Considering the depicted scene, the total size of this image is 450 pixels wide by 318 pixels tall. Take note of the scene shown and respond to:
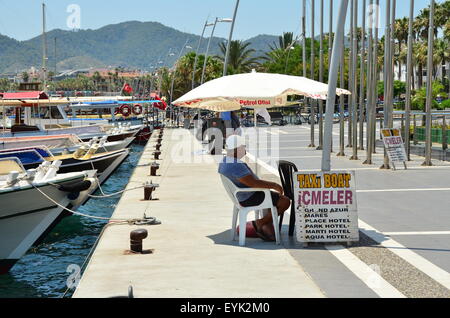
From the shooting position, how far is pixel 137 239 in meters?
10.0

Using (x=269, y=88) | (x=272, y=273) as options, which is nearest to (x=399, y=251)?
(x=272, y=273)

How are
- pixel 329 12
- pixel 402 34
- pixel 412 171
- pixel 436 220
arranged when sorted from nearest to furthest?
1. pixel 436 220
2. pixel 412 171
3. pixel 329 12
4. pixel 402 34

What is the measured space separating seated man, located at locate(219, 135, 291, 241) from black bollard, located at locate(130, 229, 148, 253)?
1.43 m

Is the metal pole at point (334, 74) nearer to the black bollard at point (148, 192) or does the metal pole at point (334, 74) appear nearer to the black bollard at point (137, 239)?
the black bollard at point (137, 239)

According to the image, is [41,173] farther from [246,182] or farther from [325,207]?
[325,207]

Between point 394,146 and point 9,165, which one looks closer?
point 9,165

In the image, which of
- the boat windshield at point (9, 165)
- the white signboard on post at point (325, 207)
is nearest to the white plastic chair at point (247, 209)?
the white signboard on post at point (325, 207)

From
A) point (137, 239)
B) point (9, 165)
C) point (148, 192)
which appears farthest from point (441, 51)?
point (137, 239)

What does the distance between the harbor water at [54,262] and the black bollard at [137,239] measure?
4.23 feet

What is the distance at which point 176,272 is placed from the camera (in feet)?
28.9

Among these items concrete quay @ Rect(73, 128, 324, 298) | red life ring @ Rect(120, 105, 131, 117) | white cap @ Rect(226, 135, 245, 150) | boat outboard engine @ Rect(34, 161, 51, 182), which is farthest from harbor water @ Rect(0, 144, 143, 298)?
red life ring @ Rect(120, 105, 131, 117)

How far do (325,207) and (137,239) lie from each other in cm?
257
